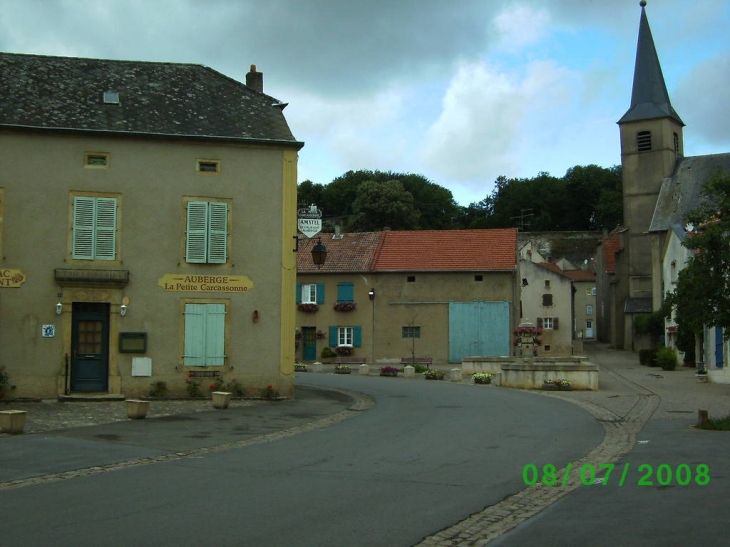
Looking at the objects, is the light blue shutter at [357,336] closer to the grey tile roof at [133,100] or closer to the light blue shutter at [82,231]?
the grey tile roof at [133,100]

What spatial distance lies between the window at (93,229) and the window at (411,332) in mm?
27875

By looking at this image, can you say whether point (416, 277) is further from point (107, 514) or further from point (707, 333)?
point (107, 514)

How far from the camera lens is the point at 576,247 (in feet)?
311

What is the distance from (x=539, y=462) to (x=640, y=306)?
158 feet

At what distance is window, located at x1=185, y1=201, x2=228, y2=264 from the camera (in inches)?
843

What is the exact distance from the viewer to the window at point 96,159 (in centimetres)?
2106

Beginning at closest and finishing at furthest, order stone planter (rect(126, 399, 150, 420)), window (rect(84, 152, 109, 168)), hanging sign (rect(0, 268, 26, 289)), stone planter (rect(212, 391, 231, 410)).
→ stone planter (rect(126, 399, 150, 420))
stone planter (rect(212, 391, 231, 410))
hanging sign (rect(0, 268, 26, 289))
window (rect(84, 152, 109, 168))

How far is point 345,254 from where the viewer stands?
49750 mm

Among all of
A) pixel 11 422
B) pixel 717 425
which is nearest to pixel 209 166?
pixel 11 422

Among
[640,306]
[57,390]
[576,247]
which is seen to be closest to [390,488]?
[57,390]

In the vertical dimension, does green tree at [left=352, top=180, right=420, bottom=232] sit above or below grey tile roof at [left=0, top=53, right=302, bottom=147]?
above

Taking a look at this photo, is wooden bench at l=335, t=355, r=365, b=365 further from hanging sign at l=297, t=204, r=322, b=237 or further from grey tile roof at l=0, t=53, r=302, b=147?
hanging sign at l=297, t=204, r=322, b=237

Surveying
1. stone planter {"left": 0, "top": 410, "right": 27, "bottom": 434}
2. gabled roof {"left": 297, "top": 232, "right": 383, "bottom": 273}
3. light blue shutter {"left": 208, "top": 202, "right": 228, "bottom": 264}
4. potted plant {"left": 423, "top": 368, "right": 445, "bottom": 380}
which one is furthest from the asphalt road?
gabled roof {"left": 297, "top": 232, "right": 383, "bottom": 273}

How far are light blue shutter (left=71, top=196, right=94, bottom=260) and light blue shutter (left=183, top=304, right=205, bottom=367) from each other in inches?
114
